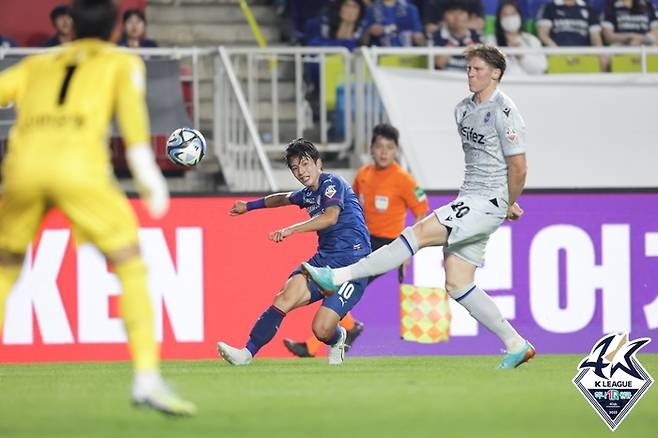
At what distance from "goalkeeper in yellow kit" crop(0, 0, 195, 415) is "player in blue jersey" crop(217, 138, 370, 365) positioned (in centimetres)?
381

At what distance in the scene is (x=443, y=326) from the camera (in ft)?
44.9

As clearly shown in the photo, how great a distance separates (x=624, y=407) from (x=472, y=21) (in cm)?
1011

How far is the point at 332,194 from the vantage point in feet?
37.8

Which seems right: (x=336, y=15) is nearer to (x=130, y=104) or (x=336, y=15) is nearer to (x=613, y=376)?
(x=613, y=376)

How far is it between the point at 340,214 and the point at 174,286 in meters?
2.39

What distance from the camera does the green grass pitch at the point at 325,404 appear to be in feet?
24.2

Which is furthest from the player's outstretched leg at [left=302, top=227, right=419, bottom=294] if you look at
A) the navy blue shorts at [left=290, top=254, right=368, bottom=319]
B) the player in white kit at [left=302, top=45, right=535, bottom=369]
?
the navy blue shorts at [left=290, top=254, right=368, bottom=319]

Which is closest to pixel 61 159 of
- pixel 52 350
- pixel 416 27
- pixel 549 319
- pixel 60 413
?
pixel 60 413

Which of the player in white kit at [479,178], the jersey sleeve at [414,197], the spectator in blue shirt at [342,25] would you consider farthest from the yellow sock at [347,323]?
the spectator in blue shirt at [342,25]

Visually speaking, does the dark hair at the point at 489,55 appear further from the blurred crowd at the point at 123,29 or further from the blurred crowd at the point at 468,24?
the blurred crowd at the point at 123,29

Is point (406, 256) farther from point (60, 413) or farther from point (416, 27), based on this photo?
point (416, 27)

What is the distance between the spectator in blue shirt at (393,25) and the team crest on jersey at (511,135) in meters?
7.10

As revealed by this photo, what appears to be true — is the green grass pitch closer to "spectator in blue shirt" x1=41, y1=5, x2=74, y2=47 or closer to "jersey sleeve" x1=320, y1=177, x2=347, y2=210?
"jersey sleeve" x1=320, y1=177, x2=347, y2=210

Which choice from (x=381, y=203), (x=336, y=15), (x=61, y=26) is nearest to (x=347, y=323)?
(x=381, y=203)
